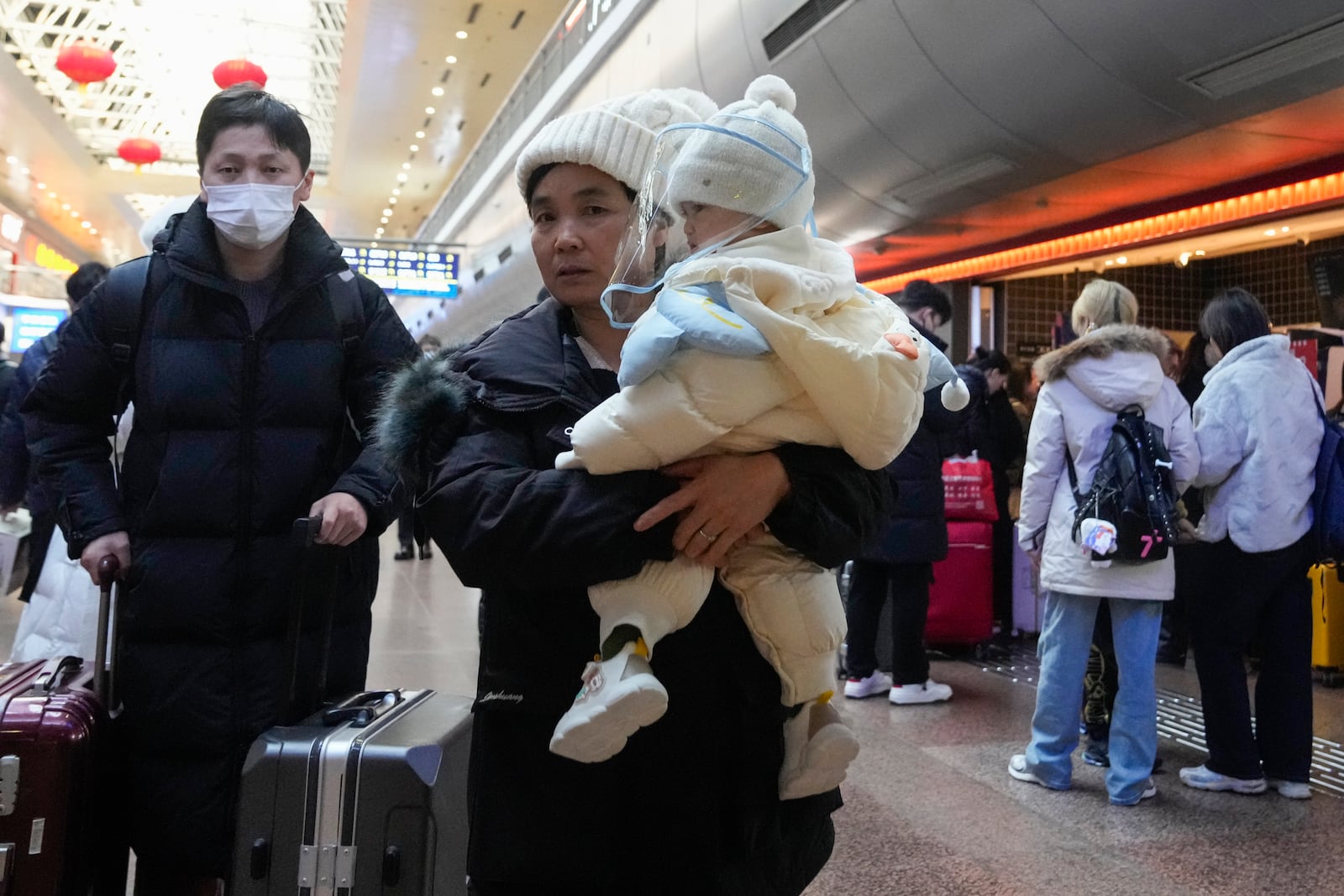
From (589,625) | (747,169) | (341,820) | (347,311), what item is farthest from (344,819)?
(747,169)

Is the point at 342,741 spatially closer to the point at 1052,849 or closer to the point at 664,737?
the point at 664,737

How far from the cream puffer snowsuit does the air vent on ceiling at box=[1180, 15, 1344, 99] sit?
4369 mm

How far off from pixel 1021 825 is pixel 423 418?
287cm

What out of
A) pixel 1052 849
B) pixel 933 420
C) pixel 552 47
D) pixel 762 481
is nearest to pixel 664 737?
pixel 762 481

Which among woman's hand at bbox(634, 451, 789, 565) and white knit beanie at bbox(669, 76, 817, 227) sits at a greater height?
white knit beanie at bbox(669, 76, 817, 227)

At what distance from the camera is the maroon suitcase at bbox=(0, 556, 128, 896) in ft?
5.82

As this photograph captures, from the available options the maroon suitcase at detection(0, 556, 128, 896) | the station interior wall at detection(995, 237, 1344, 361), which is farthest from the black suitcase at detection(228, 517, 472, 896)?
the station interior wall at detection(995, 237, 1344, 361)

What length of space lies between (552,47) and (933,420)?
1463 cm

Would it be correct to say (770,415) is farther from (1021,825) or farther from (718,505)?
Result: (1021,825)

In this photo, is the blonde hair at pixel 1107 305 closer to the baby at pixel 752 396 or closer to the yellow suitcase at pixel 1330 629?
the yellow suitcase at pixel 1330 629

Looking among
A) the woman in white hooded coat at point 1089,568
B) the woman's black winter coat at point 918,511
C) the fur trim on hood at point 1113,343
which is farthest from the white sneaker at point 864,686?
the fur trim on hood at point 1113,343

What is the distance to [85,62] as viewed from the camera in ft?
45.5

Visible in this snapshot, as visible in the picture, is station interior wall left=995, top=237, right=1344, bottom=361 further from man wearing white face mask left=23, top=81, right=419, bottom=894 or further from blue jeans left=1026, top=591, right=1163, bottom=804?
man wearing white face mask left=23, top=81, right=419, bottom=894

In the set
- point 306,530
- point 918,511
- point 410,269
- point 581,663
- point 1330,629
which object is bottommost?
point 1330,629
